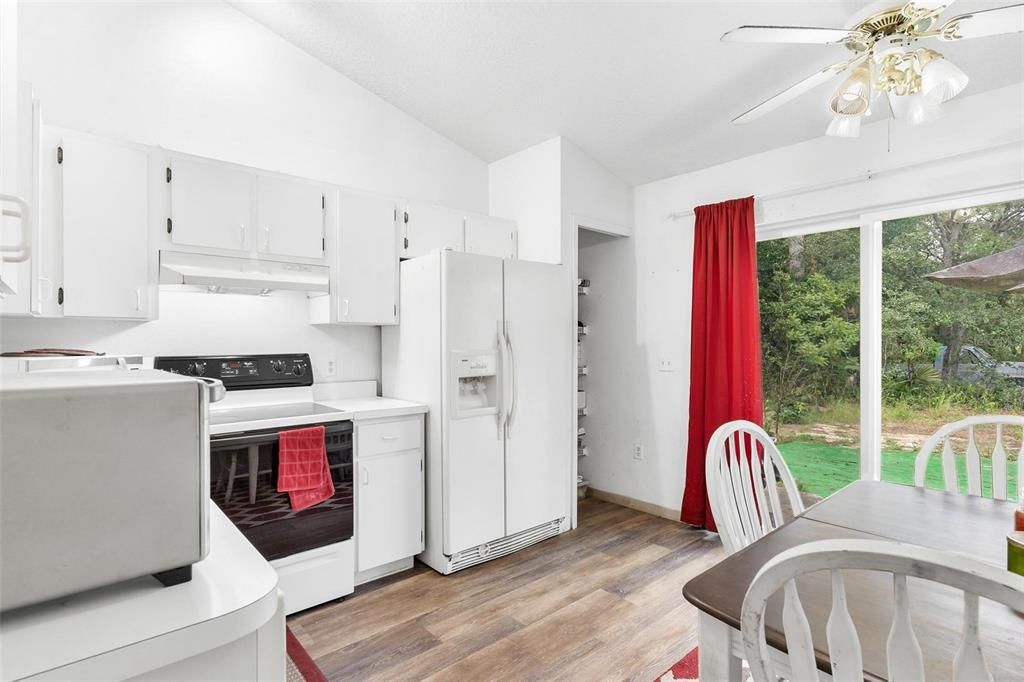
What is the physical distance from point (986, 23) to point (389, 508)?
2965 millimetres

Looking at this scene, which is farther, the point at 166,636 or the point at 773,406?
the point at 773,406

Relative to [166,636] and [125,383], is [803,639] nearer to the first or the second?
[166,636]

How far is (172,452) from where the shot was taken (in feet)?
2.30

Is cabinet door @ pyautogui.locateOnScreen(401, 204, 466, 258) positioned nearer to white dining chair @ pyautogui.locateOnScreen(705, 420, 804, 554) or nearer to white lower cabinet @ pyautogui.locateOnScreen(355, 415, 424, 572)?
white lower cabinet @ pyautogui.locateOnScreen(355, 415, 424, 572)

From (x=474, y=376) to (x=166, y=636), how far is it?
2.34 metres

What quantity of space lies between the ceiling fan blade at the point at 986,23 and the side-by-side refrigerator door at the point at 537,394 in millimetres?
2069

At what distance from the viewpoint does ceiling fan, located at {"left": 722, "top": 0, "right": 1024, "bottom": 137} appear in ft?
4.77

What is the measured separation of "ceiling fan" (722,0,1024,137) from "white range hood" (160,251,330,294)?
7.14 ft

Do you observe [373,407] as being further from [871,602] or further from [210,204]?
[871,602]

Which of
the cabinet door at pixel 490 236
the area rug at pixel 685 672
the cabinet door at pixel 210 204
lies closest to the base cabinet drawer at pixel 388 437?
the cabinet door at pixel 210 204

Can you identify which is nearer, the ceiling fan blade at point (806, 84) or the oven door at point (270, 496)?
the ceiling fan blade at point (806, 84)

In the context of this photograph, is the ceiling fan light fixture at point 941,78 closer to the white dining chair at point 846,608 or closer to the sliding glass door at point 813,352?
the sliding glass door at point 813,352

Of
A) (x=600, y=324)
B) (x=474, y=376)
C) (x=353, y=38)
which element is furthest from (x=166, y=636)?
(x=600, y=324)

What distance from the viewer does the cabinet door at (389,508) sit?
8.64 ft
